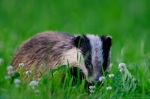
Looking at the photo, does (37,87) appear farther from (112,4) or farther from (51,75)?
(112,4)

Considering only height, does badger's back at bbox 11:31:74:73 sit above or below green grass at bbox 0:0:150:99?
below

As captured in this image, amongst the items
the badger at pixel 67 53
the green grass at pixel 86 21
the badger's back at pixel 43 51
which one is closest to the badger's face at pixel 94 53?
the badger at pixel 67 53

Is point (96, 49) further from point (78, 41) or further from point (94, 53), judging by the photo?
point (78, 41)

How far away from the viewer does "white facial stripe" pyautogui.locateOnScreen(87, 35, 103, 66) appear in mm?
8820

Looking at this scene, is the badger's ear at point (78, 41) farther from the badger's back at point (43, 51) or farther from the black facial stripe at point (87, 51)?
the badger's back at point (43, 51)

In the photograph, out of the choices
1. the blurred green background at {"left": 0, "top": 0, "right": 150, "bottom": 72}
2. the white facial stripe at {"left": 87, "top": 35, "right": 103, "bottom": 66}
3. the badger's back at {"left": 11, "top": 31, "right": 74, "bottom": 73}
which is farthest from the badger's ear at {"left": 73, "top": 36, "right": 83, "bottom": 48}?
the blurred green background at {"left": 0, "top": 0, "right": 150, "bottom": 72}

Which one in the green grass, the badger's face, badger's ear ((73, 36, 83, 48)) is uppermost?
the green grass

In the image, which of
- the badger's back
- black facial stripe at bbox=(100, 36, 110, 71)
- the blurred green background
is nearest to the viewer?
black facial stripe at bbox=(100, 36, 110, 71)

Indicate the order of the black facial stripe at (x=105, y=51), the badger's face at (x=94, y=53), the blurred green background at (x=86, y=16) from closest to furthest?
the badger's face at (x=94, y=53), the black facial stripe at (x=105, y=51), the blurred green background at (x=86, y=16)

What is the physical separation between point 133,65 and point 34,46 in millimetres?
1548

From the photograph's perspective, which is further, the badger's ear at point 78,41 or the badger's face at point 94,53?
the badger's ear at point 78,41

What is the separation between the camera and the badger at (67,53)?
880 centimetres

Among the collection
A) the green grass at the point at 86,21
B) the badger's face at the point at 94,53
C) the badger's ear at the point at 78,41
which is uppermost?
the green grass at the point at 86,21

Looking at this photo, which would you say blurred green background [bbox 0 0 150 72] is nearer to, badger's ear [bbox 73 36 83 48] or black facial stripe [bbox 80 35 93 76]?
badger's ear [bbox 73 36 83 48]
